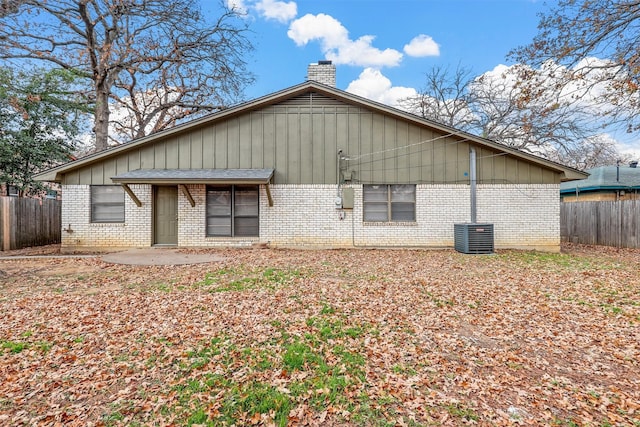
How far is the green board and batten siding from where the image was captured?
34.0 feet

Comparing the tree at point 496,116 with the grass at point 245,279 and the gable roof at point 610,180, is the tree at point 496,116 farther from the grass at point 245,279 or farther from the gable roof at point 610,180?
the grass at point 245,279

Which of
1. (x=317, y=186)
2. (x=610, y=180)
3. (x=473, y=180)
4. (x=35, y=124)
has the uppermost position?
(x=35, y=124)

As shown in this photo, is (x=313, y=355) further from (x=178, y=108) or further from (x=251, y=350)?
(x=178, y=108)

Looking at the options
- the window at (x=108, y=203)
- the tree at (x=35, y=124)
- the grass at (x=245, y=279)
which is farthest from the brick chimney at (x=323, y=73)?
the tree at (x=35, y=124)

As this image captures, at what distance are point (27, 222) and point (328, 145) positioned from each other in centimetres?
1130

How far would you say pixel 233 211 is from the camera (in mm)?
10523

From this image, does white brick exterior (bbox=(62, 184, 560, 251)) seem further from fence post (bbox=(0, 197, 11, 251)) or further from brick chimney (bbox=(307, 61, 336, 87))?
brick chimney (bbox=(307, 61, 336, 87))

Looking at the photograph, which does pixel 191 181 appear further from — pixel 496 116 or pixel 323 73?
pixel 496 116

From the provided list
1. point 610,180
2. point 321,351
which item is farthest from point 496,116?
point 321,351

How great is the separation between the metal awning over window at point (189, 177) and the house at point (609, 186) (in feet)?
56.1

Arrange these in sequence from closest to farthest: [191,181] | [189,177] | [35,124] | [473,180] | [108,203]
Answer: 1. [191,181]
2. [189,177]
3. [473,180]
4. [108,203]
5. [35,124]

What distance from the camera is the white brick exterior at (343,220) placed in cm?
1027

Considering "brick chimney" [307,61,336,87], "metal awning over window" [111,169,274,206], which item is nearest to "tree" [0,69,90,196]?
"metal awning over window" [111,169,274,206]

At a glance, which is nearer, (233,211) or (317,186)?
(317,186)
